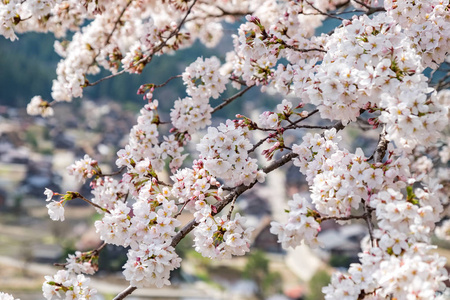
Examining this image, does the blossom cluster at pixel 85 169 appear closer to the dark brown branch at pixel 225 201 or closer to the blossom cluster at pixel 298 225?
the dark brown branch at pixel 225 201

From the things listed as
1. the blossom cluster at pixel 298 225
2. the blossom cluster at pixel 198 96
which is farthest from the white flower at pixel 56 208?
the blossom cluster at pixel 298 225

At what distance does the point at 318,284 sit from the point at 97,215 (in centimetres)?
1145

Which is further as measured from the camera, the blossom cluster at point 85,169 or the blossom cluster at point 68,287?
the blossom cluster at point 85,169

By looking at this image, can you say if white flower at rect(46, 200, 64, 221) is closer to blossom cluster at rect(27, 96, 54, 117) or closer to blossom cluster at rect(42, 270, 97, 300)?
blossom cluster at rect(42, 270, 97, 300)

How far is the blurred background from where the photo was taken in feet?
53.8

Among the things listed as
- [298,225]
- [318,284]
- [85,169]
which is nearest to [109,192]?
[85,169]

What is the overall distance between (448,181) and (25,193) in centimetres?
2181

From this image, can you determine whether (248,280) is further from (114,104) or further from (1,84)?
(1,84)

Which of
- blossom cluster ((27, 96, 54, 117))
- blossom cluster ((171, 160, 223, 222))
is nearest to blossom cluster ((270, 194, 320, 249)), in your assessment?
blossom cluster ((171, 160, 223, 222))

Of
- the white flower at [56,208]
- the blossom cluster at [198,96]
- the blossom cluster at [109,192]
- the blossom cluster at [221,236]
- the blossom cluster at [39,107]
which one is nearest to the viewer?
Result: the blossom cluster at [221,236]

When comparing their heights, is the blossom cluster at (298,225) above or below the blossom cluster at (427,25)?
below

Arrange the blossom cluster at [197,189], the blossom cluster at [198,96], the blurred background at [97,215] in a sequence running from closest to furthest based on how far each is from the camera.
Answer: the blossom cluster at [197,189], the blossom cluster at [198,96], the blurred background at [97,215]

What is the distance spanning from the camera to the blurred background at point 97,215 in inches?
646

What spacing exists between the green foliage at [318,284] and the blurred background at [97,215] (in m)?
0.04
